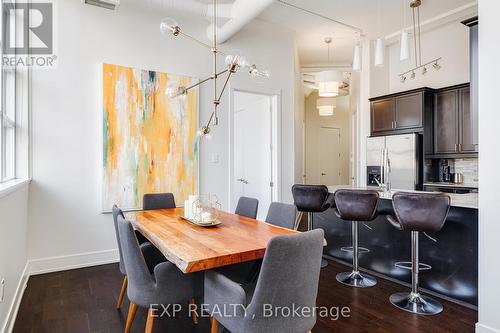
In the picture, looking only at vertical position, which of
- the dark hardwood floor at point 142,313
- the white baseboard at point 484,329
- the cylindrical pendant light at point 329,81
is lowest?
the dark hardwood floor at point 142,313

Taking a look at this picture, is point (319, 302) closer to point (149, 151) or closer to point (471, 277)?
A: point (471, 277)

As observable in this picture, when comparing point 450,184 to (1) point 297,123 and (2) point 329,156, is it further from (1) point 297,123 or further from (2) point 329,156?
(2) point 329,156

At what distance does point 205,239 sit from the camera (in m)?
1.95

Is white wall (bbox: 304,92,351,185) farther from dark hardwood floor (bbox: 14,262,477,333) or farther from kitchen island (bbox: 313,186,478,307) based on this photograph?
dark hardwood floor (bbox: 14,262,477,333)

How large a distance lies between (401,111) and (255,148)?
8.13 feet

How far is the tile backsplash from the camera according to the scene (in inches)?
184

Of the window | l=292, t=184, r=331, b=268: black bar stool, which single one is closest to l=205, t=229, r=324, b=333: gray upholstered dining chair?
l=292, t=184, r=331, b=268: black bar stool

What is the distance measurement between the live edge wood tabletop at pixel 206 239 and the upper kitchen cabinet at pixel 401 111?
3649 millimetres

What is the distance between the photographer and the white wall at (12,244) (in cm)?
198

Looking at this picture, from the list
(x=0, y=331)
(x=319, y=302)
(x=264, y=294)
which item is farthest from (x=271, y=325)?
(x=0, y=331)

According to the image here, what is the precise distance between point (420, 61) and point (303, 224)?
3.61 metres

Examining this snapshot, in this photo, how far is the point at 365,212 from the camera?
2.90 metres

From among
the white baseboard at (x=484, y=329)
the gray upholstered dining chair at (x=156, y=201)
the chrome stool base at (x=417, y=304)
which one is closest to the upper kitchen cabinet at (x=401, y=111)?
the chrome stool base at (x=417, y=304)

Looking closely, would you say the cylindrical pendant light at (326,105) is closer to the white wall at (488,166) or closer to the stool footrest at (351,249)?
the stool footrest at (351,249)
